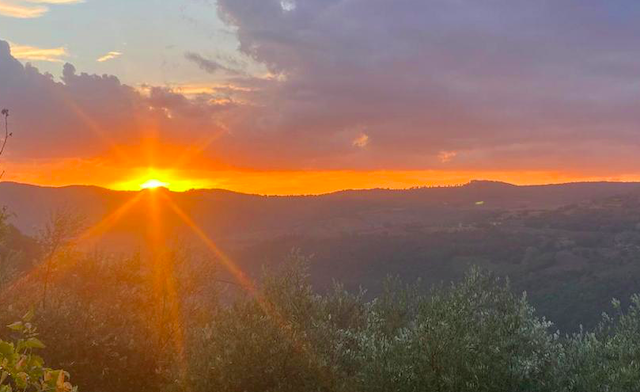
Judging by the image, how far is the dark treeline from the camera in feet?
55.1

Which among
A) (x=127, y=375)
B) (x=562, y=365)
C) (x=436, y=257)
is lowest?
(x=436, y=257)

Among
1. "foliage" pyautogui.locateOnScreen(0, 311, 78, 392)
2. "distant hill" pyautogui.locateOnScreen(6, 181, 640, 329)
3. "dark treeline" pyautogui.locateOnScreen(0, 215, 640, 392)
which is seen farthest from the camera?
"distant hill" pyautogui.locateOnScreen(6, 181, 640, 329)

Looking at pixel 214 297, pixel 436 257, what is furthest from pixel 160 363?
pixel 436 257

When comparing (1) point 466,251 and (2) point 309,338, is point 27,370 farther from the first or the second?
(1) point 466,251

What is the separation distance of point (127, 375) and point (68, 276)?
1119 centimetres

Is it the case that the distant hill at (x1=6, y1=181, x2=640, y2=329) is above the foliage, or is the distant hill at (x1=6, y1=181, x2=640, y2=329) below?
below

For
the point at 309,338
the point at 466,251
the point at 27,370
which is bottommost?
the point at 466,251

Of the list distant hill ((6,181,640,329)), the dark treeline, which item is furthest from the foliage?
distant hill ((6,181,640,329))

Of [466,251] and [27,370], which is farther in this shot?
[466,251]

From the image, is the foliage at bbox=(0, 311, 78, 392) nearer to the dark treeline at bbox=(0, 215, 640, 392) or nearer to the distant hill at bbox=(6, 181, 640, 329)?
the dark treeline at bbox=(0, 215, 640, 392)

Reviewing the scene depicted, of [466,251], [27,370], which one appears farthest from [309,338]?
[466,251]

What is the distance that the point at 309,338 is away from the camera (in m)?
20.0

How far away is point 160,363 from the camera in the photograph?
2480cm

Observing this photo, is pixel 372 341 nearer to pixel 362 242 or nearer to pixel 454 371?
pixel 454 371
